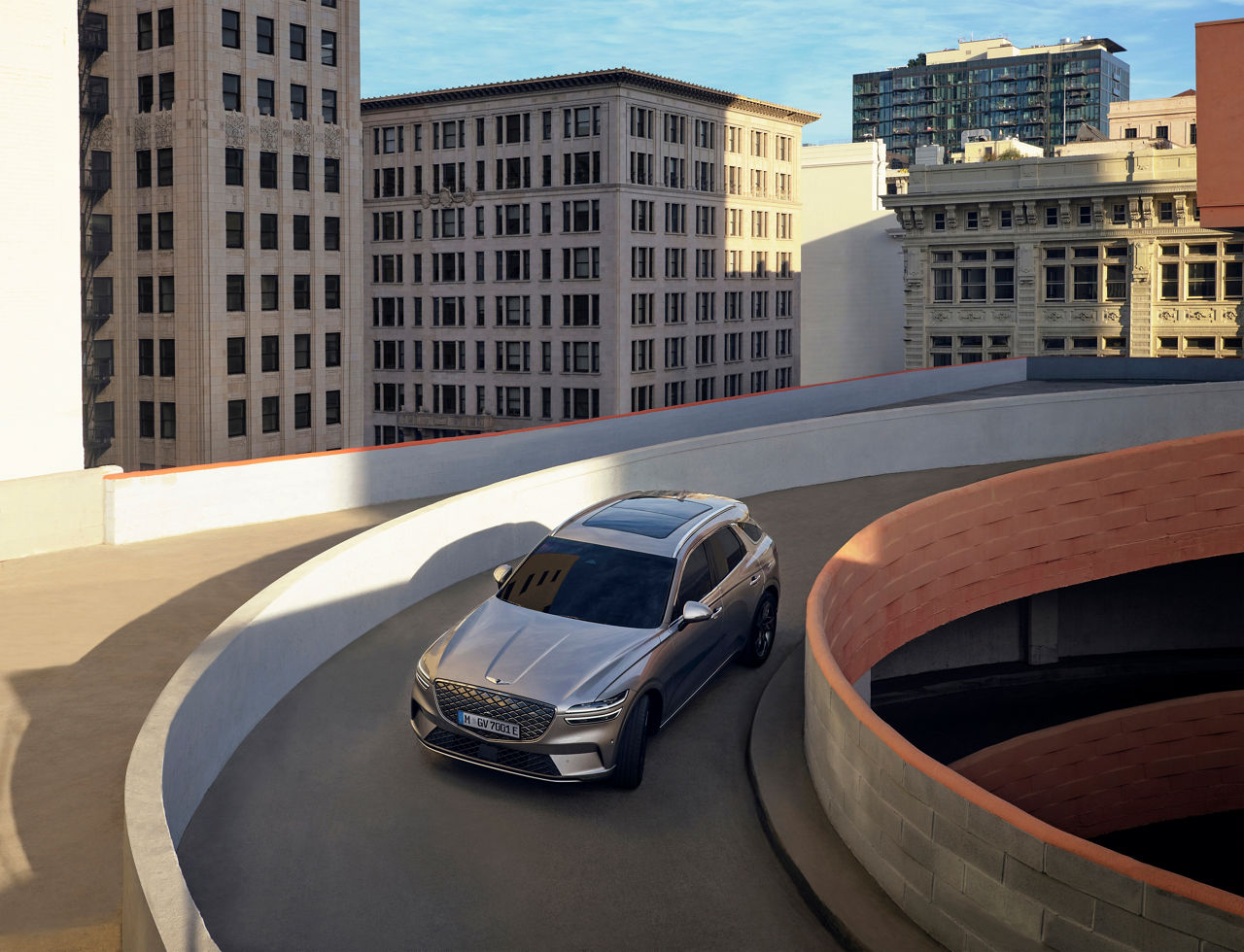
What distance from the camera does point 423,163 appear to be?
349 feet

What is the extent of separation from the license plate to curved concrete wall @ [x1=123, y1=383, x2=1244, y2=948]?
2.03 m

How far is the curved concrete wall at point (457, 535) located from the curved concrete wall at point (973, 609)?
14.1ft

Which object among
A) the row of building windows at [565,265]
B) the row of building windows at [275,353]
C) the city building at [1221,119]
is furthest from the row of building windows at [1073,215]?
the city building at [1221,119]

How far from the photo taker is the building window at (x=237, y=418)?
2726 inches

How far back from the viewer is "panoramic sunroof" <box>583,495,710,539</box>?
40.5 ft

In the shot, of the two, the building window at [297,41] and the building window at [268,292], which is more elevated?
the building window at [297,41]

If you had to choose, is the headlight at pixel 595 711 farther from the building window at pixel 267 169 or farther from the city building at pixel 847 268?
the city building at pixel 847 268

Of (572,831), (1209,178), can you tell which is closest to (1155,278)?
→ (1209,178)

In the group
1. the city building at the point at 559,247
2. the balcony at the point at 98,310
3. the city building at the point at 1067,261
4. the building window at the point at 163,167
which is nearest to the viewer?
the city building at the point at 1067,261

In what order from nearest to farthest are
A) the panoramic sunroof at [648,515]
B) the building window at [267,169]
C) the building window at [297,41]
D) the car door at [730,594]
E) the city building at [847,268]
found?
the car door at [730,594]
the panoramic sunroof at [648,515]
the building window at [267,169]
the building window at [297,41]
the city building at [847,268]

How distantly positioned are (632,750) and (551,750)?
0.70 m

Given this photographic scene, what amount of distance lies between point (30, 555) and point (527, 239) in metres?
87.9

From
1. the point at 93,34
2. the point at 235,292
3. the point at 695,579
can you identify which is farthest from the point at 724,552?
the point at 93,34

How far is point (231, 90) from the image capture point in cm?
6831
